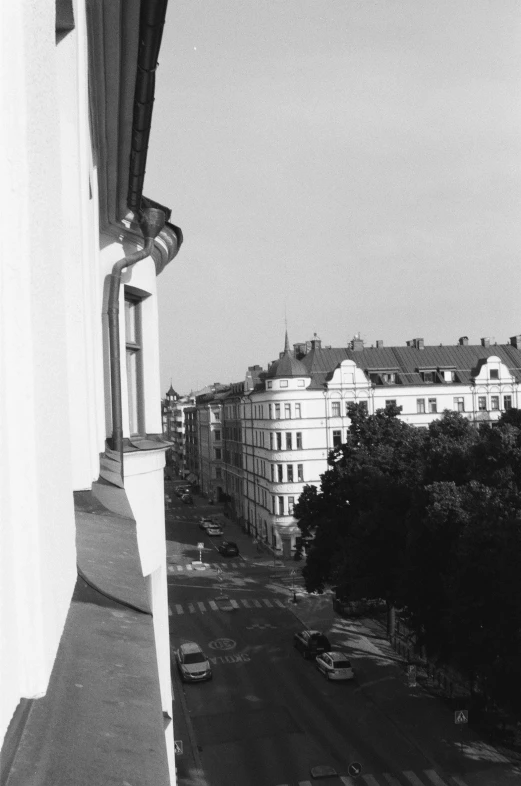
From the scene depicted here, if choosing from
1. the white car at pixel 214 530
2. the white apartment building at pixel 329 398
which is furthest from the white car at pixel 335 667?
the white car at pixel 214 530

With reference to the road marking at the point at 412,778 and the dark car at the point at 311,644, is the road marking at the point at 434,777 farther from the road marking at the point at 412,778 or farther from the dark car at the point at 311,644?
the dark car at the point at 311,644

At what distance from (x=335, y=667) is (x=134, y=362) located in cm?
2511

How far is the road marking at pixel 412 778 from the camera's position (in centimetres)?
2152

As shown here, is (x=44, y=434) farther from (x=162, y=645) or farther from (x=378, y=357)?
(x=378, y=357)

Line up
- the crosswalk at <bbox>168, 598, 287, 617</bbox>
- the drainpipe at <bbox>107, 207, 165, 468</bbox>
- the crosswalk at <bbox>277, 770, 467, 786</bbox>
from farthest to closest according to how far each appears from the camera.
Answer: the crosswalk at <bbox>168, 598, 287, 617</bbox>
the crosswalk at <bbox>277, 770, 467, 786</bbox>
the drainpipe at <bbox>107, 207, 165, 468</bbox>

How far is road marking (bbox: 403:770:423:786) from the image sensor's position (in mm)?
21516

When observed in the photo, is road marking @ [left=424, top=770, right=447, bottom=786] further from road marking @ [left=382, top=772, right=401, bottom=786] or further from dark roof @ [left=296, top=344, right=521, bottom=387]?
dark roof @ [left=296, top=344, right=521, bottom=387]

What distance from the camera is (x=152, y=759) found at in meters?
1.77

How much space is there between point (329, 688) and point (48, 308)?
30.7m

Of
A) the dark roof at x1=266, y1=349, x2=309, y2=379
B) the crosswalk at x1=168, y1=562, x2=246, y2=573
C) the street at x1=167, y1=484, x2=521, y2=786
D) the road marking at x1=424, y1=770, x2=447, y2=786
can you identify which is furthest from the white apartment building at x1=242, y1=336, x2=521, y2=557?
the road marking at x1=424, y1=770, x2=447, y2=786

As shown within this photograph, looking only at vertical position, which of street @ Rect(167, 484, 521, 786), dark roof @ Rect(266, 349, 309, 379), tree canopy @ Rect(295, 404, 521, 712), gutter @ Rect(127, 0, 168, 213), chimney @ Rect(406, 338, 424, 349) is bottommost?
street @ Rect(167, 484, 521, 786)

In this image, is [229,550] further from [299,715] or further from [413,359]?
[299,715]

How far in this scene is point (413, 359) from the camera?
207ft

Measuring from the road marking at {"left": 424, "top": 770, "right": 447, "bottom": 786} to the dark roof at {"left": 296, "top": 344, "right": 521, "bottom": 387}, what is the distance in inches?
1531
